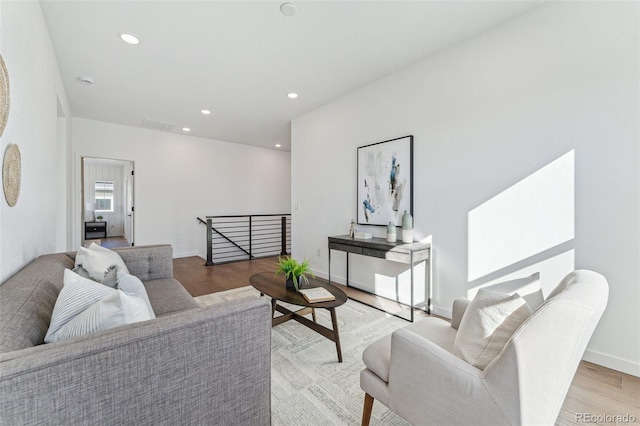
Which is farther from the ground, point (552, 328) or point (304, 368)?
point (552, 328)

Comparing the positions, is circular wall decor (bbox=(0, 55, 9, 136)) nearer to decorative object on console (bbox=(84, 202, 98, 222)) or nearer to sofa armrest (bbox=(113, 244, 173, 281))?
sofa armrest (bbox=(113, 244, 173, 281))

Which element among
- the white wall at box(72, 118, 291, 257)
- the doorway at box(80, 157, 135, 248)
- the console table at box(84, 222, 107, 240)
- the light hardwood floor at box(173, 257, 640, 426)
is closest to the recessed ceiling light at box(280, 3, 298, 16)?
the light hardwood floor at box(173, 257, 640, 426)

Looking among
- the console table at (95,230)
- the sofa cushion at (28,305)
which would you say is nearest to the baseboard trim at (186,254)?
the sofa cushion at (28,305)

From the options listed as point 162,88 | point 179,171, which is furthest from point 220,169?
point 162,88

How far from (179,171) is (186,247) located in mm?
1623

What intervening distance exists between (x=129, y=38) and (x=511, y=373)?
11.5 feet

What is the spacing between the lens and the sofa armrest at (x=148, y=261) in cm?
236

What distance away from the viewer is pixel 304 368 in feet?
6.15

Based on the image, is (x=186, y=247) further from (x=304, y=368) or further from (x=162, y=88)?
(x=304, y=368)

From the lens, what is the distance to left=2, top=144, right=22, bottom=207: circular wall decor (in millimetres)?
1362

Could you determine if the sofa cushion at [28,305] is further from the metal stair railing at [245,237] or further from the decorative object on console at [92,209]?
the decorative object on console at [92,209]

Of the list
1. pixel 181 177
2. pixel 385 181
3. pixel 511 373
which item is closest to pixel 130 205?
pixel 181 177

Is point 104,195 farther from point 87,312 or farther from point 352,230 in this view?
point 87,312

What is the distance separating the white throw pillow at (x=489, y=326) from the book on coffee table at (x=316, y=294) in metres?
1.03
